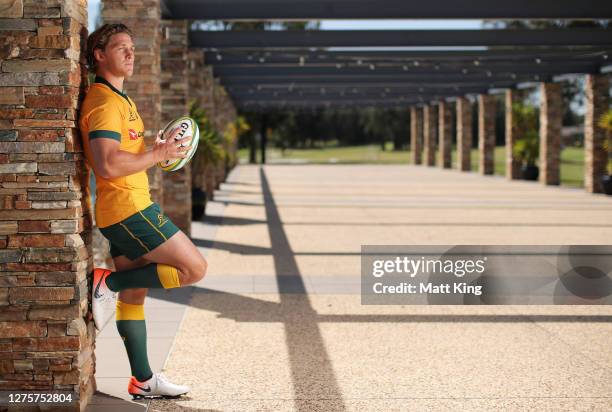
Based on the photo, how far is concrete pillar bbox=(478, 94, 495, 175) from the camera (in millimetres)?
34438

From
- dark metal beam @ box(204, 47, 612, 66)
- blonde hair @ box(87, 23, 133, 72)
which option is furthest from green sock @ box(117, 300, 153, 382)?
dark metal beam @ box(204, 47, 612, 66)

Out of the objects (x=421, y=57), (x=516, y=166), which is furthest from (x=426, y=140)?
(x=421, y=57)

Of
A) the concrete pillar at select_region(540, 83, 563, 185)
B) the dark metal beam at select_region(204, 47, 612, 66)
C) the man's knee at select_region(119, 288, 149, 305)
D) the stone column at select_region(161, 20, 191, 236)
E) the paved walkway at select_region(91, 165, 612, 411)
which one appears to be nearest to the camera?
the man's knee at select_region(119, 288, 149, 305)

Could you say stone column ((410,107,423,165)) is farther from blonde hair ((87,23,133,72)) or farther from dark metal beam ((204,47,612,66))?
blonde hair ((87,23,133,72))

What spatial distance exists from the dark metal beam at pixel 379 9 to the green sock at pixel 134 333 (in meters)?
8.98

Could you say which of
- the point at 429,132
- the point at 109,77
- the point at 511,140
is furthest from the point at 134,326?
the point at 429,132

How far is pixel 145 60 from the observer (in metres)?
10.1

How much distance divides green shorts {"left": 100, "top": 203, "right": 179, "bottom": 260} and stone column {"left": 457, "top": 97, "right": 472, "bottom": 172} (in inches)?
1339

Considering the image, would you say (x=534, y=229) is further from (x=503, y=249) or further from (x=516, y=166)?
(x=516, y=166)

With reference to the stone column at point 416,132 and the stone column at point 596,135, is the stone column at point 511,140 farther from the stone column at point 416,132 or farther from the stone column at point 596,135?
the stone column at point 416,132

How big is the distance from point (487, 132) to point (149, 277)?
31.3 meters

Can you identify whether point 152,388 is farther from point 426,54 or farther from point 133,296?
point 426,54

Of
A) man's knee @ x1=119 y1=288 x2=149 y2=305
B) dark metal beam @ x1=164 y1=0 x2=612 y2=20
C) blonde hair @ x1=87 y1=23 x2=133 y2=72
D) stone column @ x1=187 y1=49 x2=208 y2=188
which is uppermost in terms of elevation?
dark metal beam @ x1=164 y1=0 x2=612 y2=20

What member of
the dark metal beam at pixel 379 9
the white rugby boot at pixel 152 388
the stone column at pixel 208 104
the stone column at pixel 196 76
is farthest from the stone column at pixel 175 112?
the white rugby boot at pixel 152 388
